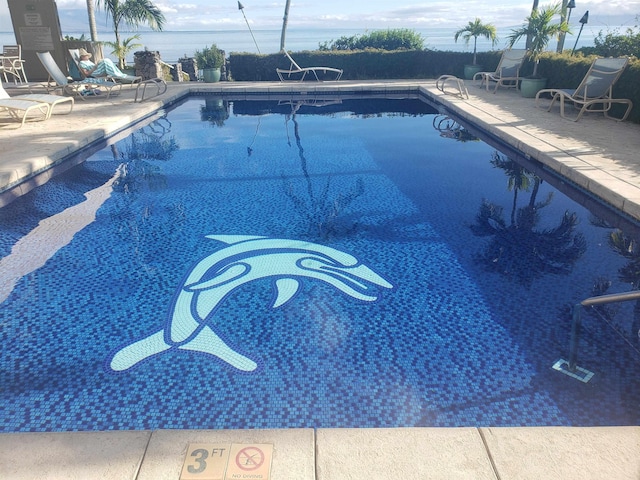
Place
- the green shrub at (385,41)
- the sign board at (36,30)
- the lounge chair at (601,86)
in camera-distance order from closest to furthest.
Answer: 1. the lounge chair at (601,86)
2. the sign board at (36,30)
3. the green shrub at (385,41)

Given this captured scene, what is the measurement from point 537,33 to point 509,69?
1093mm

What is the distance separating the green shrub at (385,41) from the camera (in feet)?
58.8

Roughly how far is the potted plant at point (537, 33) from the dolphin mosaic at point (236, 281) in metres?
8.96

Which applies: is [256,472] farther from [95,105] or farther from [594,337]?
[95,105]

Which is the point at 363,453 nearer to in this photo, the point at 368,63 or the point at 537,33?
the point at 537,33

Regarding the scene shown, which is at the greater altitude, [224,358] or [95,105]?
[95,105]

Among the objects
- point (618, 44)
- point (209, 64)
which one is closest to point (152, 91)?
point (209, 64)

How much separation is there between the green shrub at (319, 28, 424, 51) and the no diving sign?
17630mm

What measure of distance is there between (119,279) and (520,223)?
4020mm

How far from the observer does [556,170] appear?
6.05 m

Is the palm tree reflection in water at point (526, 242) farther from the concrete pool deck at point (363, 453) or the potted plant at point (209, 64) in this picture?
the potted plant at point (209, 64)

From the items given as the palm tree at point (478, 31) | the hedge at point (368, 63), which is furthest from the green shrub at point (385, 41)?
the palm tree at point (478, 31)

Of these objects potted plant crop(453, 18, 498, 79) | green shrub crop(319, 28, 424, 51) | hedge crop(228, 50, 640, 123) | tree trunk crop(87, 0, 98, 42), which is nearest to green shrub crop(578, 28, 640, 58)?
potted plant crop(453, 18, 498, 79)

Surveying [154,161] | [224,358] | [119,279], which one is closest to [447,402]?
[224,358]
